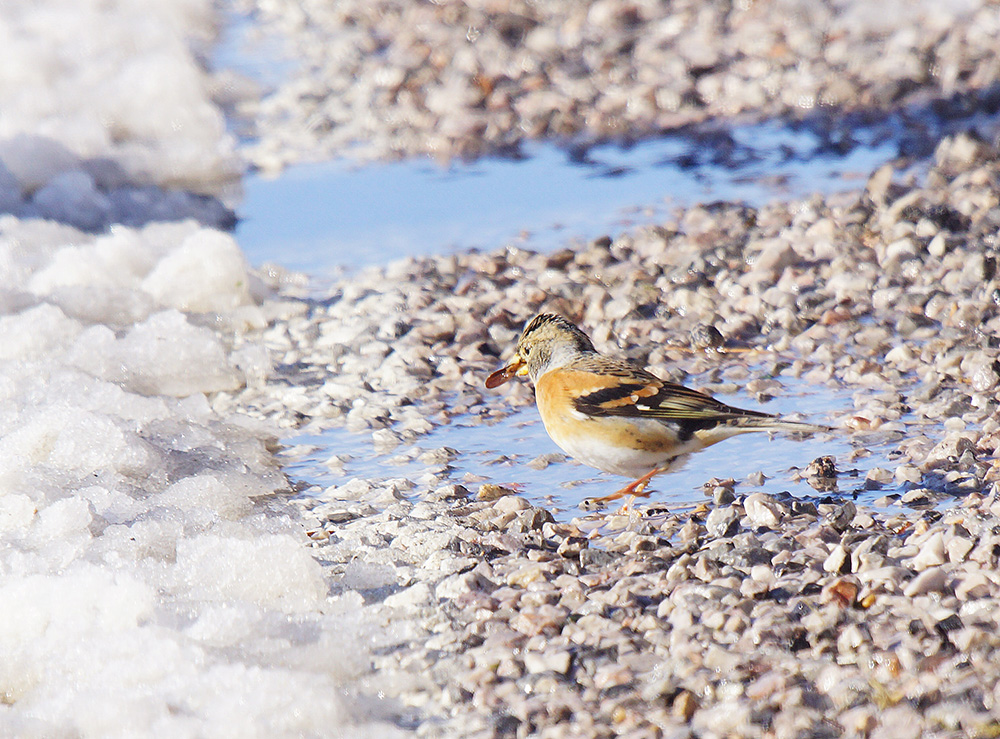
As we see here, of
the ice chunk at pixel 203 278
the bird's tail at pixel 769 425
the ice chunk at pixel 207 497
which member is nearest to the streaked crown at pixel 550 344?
the bird's tail at pixel 769 425

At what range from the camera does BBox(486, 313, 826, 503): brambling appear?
543cm

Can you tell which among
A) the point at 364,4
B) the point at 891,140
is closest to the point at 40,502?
the point at 891,140

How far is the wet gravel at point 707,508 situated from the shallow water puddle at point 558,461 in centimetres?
9

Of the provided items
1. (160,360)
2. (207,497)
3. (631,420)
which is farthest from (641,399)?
(160,360)

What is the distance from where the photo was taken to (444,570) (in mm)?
4910

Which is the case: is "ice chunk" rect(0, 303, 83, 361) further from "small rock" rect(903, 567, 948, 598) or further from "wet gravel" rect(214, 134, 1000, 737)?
"small rock" rect(903, 567, 948, 598)

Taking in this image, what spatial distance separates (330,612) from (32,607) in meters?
1.10

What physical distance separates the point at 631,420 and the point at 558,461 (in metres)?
0.82

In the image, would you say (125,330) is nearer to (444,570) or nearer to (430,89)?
(444,570)

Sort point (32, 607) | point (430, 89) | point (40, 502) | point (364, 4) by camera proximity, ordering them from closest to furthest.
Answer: point (32, 607) → point (40, 502) → point (430, 89) → point (364, 4)

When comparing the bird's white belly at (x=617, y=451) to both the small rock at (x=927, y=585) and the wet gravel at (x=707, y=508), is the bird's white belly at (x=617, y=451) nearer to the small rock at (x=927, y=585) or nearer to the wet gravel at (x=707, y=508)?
the wet gravel at (x=707, y=508)

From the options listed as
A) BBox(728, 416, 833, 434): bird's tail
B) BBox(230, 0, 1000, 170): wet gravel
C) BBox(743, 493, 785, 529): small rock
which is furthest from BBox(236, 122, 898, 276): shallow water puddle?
BBox(743, 493, 785, 529): small rock

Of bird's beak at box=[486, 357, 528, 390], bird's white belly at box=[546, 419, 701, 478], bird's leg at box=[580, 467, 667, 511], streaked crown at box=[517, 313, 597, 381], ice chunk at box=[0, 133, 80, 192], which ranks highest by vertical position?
ice chunk at box=[0, 133, 80, 192]

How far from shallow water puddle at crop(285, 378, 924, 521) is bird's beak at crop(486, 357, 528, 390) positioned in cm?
30
